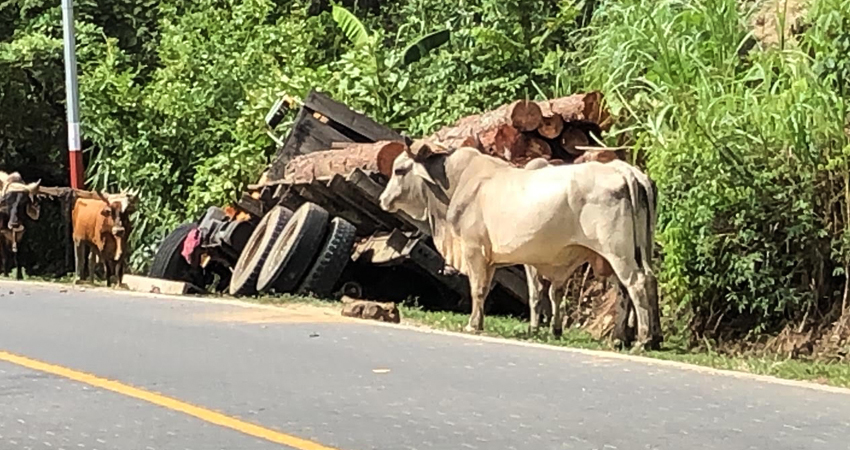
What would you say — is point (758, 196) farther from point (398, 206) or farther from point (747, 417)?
point (747, 417)

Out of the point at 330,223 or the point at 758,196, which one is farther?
the point at 330,223

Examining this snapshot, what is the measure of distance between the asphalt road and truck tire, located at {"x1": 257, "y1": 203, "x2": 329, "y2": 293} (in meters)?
3.62

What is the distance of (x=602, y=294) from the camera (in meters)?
15.2

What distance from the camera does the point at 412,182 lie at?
43.7ft

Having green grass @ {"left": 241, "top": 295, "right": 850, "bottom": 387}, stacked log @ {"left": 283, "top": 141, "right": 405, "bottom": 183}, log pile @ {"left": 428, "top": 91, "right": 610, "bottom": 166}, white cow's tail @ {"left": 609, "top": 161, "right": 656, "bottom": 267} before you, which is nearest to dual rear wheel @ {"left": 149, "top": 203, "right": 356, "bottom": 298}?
green grass @ {"left": 241, "top": 295, "right": 850, "bottom": 387}

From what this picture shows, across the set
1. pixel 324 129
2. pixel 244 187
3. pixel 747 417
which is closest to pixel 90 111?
pixel 244 187

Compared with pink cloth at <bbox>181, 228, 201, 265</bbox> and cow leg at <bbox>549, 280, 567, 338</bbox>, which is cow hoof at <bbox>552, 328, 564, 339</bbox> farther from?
pink cloth at <bbox>181, 228, 201, 265</bbox>

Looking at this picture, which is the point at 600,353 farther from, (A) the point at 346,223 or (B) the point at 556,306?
(A) the point at 346,223

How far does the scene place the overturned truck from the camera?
49.9ft

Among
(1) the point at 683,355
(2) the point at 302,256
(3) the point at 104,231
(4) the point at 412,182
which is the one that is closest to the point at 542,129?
(4) the point at 412,182

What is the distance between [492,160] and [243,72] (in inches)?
494

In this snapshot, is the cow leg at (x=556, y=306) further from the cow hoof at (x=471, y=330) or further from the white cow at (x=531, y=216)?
the cow hoof at (x=471, y=330)

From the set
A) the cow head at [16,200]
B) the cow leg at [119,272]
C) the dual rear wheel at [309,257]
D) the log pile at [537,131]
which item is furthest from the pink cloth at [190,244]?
the cow head at [16,200]

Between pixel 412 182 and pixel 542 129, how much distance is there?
7.81 ft
